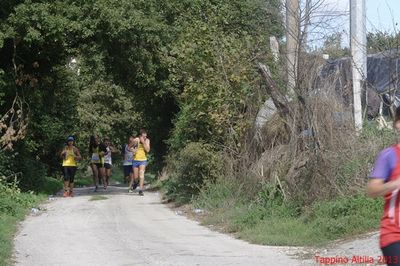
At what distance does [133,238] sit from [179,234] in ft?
2.99

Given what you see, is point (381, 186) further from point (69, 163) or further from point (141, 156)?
point (69, 163)

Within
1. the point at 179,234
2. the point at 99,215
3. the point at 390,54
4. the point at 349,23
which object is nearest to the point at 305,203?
the point at 179,234

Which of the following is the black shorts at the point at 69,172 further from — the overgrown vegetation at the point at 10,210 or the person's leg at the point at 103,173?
the person's leg at the point at 103,173

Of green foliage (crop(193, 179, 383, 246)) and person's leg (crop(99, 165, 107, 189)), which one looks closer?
green foliage (crop(193, 179, 383, 246))

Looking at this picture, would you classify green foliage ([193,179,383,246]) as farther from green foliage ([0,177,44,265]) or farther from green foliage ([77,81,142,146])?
green foliage ([77,81,142,146])

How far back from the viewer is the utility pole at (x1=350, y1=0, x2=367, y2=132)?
1238cm

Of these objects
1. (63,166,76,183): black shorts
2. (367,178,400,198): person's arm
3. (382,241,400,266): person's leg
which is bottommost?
(382,241,400,266): person's leg

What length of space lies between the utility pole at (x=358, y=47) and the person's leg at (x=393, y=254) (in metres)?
7.91

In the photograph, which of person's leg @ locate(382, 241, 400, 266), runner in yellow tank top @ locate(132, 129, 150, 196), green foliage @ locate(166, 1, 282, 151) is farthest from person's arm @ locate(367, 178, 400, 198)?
runner in yellow tank top @ locate(132, 129, 150, 196)

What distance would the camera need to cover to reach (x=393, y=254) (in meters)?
4.56

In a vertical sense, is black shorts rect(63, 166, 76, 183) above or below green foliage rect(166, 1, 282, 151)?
below

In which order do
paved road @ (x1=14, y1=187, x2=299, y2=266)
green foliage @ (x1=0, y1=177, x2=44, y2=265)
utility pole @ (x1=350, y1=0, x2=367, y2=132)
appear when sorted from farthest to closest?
utility pole @ (x1=350, y1=0, x2=367, y2=132)
green foliage @ (x1=0, y1=177, x2=44, y2=265)
paved road @ (x1=14, y1=187, x2=299, y2=266)

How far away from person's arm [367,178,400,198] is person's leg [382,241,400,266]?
14.7 inches

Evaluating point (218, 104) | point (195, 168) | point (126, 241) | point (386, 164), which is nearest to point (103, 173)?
point (195, 168)
